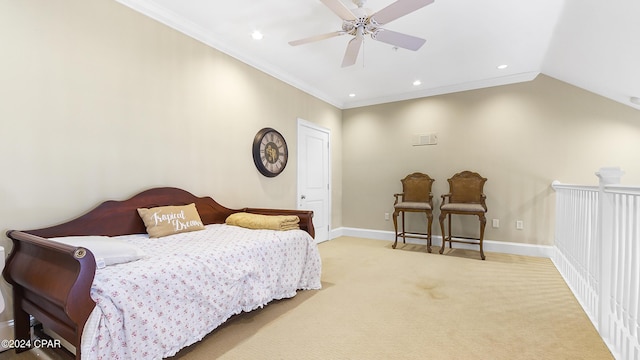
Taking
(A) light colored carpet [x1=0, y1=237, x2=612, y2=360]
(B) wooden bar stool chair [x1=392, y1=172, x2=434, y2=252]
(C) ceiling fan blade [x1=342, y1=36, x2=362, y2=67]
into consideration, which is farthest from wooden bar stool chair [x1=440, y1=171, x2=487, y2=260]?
(C) ceiling fan blade [x1=342, y1=36, x2=362, y2=67]

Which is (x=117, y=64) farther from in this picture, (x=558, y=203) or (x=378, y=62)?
(x=558, y=203)

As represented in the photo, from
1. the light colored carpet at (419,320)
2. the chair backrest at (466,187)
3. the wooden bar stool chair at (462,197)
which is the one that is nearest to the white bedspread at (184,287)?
the light colored carpet at (419,320)

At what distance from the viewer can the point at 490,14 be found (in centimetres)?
257

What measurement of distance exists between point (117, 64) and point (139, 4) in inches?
22.2

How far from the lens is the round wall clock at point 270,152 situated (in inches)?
140

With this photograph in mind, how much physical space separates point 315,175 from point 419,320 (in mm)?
2905

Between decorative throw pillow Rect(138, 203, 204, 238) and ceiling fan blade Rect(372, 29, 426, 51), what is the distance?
89.3 inches

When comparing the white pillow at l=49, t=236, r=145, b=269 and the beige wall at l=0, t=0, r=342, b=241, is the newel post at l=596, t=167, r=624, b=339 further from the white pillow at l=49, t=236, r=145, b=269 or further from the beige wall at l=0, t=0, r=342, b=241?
the beige wall at l=0, t=0, r=342, b=241

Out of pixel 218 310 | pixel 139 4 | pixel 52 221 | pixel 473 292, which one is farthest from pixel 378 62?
pixel 52 221

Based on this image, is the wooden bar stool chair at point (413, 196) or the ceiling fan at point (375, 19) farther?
the wooden bar stool chair at point (413, 196)

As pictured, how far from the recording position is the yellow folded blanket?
8.90ft

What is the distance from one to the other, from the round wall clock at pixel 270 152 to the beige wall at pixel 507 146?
75.1 inches

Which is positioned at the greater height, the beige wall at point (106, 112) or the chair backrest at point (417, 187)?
the beige wall at point (106, 112)

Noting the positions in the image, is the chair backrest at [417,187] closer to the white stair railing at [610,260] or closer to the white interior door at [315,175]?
the white interior door at [315,175]
